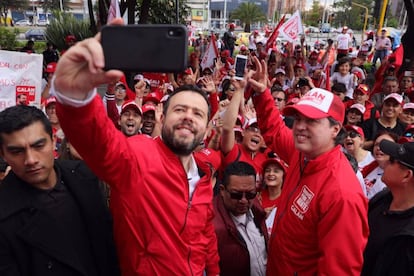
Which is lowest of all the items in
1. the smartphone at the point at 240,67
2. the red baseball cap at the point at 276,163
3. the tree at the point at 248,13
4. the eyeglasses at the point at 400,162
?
the red baseball cap at the point at 276,163

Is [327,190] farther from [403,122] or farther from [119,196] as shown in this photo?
[403,122]

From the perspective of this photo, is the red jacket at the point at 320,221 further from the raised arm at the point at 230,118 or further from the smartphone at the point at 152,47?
the smartphone at the point at 152,47

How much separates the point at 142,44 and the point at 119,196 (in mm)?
834

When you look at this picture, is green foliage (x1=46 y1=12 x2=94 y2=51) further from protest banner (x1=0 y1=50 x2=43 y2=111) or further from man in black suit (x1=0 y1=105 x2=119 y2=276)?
man in black suit (x1=0 y1=105 x2=119 y2=276)

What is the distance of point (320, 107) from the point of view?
2273mm

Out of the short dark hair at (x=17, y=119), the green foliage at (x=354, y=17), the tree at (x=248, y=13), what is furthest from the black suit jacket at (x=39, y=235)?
the green foliage at (x=354, y=17)

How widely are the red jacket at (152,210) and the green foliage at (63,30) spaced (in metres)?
17.3

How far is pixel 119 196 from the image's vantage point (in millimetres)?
1762

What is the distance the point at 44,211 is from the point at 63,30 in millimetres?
17949

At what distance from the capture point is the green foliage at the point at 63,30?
17688mm

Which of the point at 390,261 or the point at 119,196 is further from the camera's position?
the point at 390,261

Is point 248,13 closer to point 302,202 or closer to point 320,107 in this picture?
point 320,107

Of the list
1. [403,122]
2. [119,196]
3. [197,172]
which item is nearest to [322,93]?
[197,172]

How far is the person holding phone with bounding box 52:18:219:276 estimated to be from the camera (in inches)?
57.3
